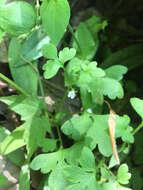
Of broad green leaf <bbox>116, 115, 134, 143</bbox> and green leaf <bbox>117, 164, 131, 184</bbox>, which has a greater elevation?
broad green leaf <bbox>116, 115, 134, 143</bbox>

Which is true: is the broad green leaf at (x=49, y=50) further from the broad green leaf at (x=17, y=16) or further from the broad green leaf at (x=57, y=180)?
the broad green leaf at (x=57, y=180)

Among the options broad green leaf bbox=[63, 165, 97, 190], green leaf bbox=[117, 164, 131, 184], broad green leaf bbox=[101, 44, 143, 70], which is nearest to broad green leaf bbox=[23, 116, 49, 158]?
broad green leaf bbox=[63, 165, 97, 190]

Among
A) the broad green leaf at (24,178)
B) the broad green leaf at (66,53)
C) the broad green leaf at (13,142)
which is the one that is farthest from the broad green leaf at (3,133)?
the broad green leaf at (66,53)

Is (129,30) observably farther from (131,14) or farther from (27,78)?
(27,78)

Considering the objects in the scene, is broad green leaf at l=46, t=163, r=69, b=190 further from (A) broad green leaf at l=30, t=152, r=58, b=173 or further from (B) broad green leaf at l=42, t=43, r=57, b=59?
(B) broad green leaf at l=42, t=43, r=57, b=59

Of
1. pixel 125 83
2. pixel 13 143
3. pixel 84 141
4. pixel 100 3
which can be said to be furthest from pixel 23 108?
pixel 100 3

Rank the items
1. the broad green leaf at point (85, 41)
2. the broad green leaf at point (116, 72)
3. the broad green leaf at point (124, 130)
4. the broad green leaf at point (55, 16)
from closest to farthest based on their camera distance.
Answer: the broad green leaf at point (55, 16), the broad green leaf at point (124, 130), the broad green leaf at point (116, 72), the broad green leaf at point (85, 41)
